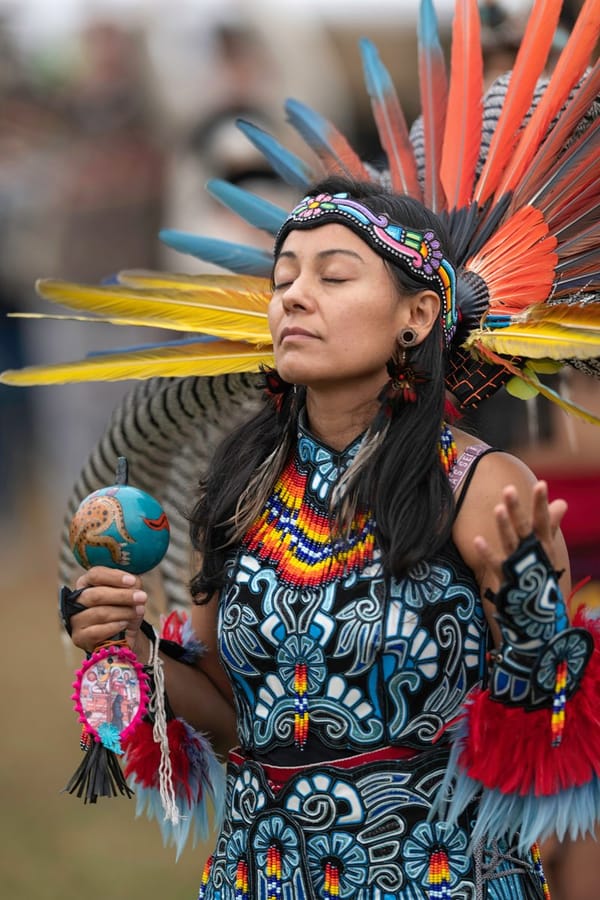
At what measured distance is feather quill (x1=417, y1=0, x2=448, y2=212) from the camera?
Result: 3064mm

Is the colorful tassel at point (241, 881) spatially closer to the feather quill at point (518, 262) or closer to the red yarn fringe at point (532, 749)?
the red yarn fringe at point (532, 749)

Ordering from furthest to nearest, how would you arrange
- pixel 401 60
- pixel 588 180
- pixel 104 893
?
pixel 401 60
pixel 104 893
pixel 588 180

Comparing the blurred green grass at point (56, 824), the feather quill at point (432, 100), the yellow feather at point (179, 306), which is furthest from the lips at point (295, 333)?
the blurred green grass at point (56, 824)

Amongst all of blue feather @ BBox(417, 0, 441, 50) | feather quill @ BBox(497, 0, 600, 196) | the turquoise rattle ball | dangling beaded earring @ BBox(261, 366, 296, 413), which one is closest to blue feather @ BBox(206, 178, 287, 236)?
blue feather @ BBox(417, 0, 441, 50)

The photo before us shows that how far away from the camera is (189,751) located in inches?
105

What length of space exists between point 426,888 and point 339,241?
1.08m

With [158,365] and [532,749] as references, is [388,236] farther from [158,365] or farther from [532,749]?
[532,749]

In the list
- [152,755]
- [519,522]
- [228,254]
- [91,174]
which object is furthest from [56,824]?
[91,174]

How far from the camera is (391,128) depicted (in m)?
3.30

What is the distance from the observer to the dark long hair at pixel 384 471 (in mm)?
2326

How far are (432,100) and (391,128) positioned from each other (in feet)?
0.43

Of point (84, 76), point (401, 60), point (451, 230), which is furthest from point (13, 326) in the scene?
point (451, 230)

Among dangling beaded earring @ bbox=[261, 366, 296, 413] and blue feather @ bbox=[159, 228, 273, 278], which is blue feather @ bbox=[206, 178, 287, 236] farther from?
dangling beaded earring @ bbox=[261, 366, 296, 413]

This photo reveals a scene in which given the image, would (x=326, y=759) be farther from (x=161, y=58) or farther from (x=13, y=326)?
(x=13, y=326)
